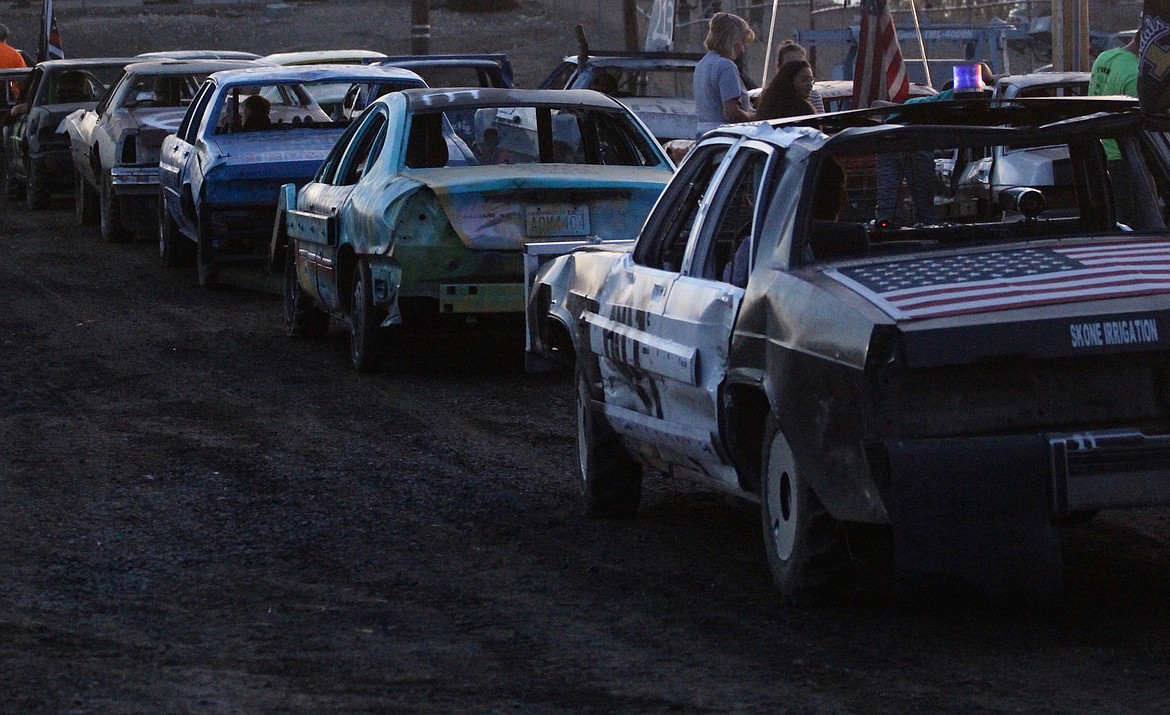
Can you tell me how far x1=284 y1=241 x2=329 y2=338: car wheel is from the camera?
43.9 feet

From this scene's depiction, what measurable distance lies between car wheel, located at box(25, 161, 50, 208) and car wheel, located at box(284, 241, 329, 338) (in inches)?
462

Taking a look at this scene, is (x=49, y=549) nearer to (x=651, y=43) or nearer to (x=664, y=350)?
(x=664, y=350)

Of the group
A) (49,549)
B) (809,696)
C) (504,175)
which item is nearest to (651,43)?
(504,175)

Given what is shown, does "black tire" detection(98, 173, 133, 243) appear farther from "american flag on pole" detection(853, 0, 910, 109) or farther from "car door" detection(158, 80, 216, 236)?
"american flag on pole" detection(853, 0, 910, 109)

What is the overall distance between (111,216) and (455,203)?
394 inches

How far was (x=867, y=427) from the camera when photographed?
17.4 feet

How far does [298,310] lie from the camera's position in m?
13.4

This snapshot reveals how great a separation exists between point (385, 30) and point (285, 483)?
4622 cm

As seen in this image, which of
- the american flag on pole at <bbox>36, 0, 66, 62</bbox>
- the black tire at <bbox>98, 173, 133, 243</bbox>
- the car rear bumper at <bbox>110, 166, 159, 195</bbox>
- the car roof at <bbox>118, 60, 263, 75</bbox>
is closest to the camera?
the car rear bumper at <bbox>110, 166, 159, 195</bbox>

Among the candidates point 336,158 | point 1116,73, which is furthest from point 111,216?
point 1116,73

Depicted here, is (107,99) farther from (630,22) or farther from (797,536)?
(797,536)

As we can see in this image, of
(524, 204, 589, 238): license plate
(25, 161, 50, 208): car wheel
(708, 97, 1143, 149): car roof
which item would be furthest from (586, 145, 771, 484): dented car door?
(25, 161, 50, 208): car wheel

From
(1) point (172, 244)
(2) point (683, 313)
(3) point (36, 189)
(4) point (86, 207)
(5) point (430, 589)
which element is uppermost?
(2) point (683, 313)

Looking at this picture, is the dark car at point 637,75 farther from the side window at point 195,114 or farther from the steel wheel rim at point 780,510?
the steel wheel rim at point 780,510
